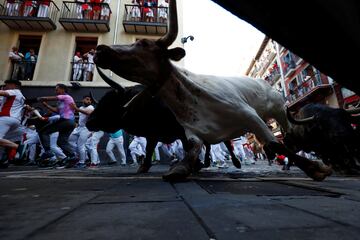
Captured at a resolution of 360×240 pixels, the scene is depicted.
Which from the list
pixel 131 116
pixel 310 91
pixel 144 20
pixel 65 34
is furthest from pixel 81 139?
pixel 310 91

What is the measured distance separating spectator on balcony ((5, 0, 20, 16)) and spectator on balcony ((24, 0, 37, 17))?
1.84 feet

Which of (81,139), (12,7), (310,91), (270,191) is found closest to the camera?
(270,191)

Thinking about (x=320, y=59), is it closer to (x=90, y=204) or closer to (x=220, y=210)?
(x=220, y=210)

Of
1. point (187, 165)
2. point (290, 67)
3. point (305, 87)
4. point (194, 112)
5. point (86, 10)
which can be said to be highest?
point (290, 67)

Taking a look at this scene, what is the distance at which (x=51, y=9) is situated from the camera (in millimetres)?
16156

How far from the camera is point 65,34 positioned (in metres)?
15.9

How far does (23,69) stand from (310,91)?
24.0 m

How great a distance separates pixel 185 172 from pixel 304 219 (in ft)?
6.18

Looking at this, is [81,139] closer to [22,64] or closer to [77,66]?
[77,66]

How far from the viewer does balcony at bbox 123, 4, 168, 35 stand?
52.6 ft

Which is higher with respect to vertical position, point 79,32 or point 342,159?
point 79,32

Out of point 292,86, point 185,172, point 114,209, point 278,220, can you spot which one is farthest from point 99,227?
point 292,86

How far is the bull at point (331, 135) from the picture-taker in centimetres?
388

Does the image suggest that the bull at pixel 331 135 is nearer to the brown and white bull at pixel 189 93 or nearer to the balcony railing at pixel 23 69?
the brown and white bull at pixel 189 93
